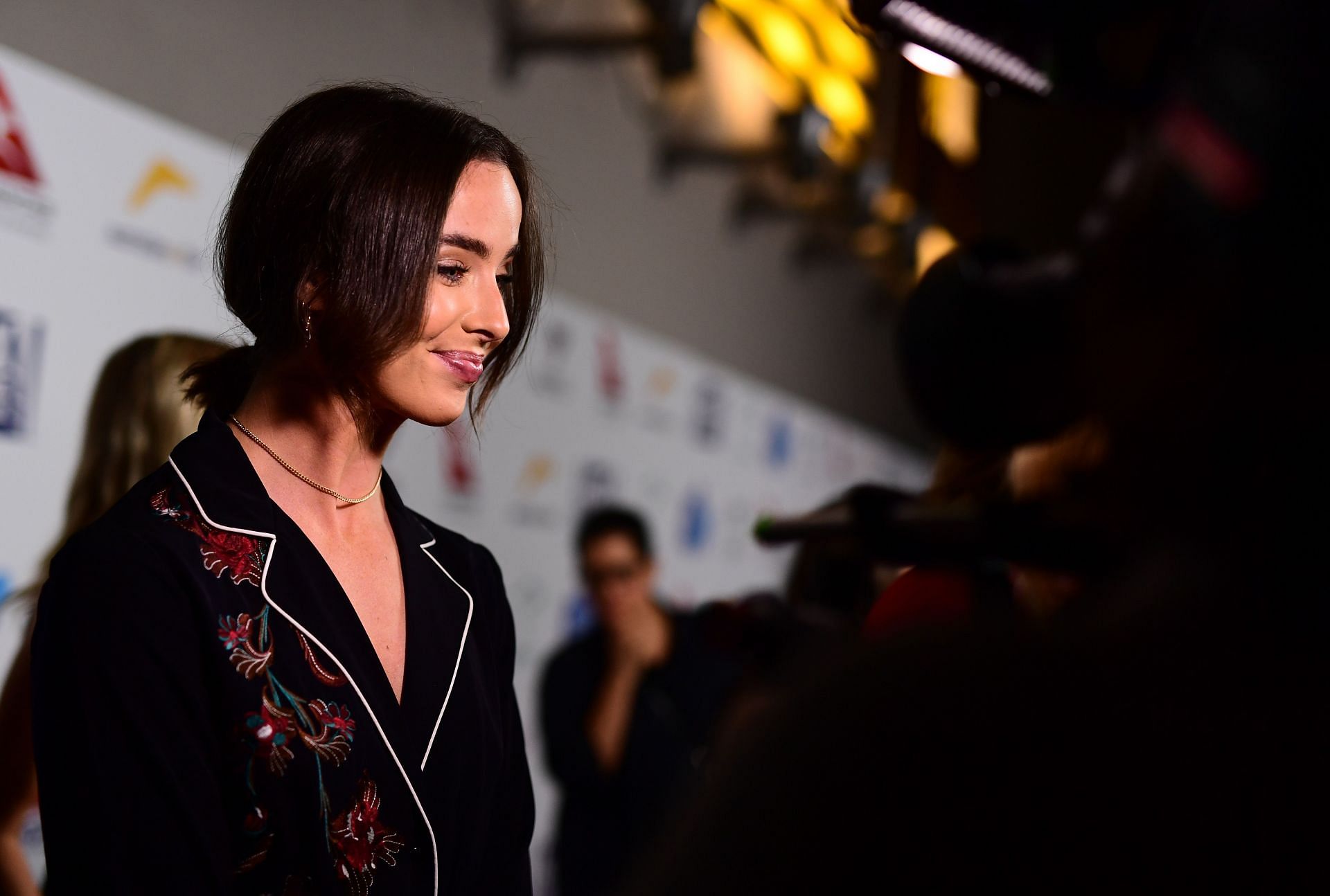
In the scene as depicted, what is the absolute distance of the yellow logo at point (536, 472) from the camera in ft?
9.76

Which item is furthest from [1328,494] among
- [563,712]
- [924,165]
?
[924,165]

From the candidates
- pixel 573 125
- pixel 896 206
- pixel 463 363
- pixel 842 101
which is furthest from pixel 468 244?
pixel 896 206

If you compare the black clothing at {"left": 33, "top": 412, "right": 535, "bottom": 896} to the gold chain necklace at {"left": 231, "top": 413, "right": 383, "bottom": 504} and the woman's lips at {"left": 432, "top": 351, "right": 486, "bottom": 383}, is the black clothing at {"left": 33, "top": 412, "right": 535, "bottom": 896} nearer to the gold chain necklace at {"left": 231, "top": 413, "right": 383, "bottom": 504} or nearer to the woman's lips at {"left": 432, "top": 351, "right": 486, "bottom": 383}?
the gold chain necklace at {"left": 231, "top": 413, "right": 383, "bottom": 504}

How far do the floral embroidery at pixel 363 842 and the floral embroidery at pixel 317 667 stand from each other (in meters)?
0.09

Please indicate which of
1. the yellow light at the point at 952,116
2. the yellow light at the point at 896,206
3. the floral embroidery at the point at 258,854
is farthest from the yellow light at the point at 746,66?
the floral embroidery at the point at 258,854

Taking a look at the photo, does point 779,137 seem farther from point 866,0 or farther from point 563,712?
point 866,0

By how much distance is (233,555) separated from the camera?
0.99 meters

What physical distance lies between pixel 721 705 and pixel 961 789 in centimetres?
304

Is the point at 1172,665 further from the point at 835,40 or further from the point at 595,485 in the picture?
the point at 835,40

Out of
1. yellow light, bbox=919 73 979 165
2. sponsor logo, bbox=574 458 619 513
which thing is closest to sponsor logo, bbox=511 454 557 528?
sponsor logo, bbox=574 458 619 513

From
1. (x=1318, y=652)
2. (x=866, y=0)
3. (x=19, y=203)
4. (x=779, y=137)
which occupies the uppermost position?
(x=779, y=137)

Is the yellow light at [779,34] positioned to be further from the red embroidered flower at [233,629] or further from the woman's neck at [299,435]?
the red embroidered flower at [233,629]

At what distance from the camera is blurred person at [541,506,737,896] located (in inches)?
116

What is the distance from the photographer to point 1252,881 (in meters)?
0.37
